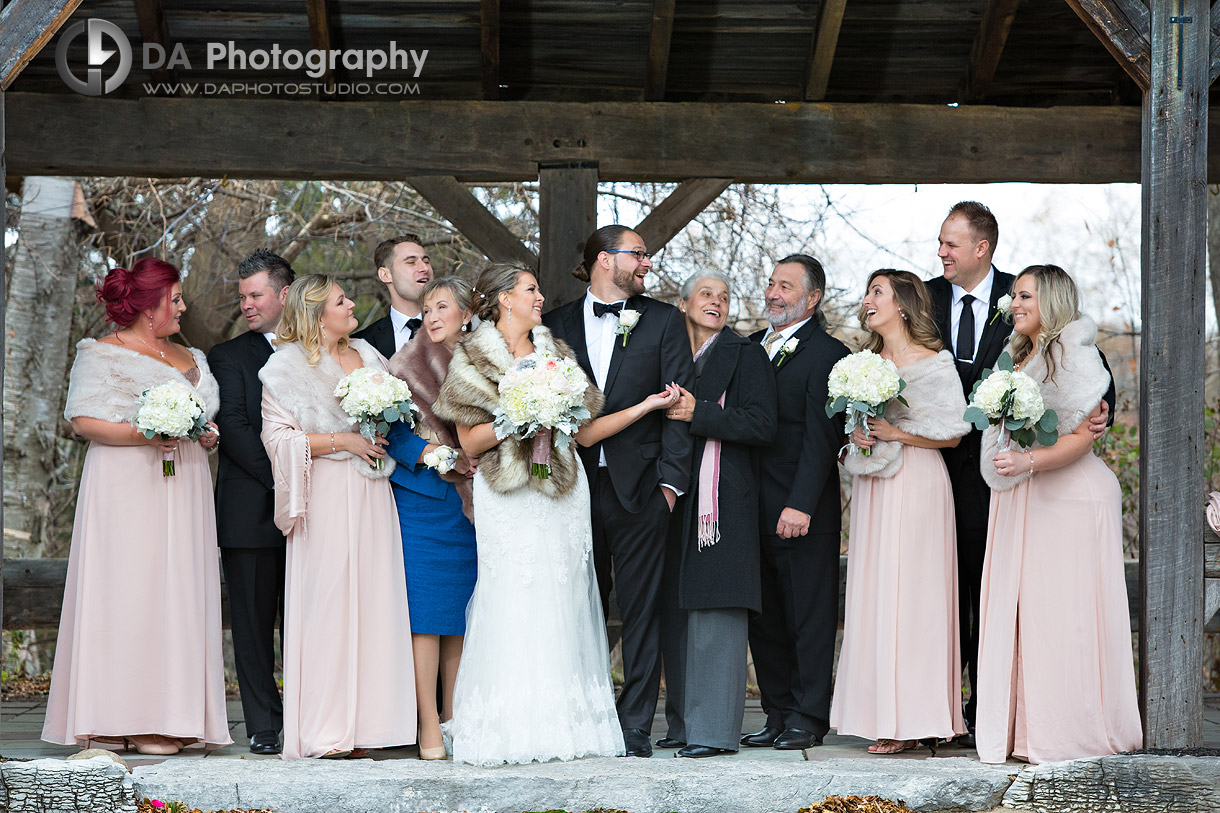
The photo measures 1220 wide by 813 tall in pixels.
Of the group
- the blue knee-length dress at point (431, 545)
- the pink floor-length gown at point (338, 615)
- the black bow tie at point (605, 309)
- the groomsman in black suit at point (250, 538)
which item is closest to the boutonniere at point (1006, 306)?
the black bow tie at point (605, 309)

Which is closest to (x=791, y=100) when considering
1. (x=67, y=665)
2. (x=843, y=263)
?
(x=67, y=665)

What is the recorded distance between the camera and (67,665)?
18.5 feet

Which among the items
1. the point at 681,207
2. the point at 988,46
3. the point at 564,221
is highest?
the point at 988,46

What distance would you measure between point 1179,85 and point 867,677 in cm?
279

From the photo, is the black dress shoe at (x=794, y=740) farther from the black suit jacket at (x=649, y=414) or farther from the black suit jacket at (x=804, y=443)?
the black suit jacket at (x=649, y=414)

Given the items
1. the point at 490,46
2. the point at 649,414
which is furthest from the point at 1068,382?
the point at 490,46

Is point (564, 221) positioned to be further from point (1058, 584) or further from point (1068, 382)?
point (1058, 584)

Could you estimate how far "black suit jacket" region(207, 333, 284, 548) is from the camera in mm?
5812

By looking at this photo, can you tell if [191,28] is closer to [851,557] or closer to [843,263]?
[851,557]

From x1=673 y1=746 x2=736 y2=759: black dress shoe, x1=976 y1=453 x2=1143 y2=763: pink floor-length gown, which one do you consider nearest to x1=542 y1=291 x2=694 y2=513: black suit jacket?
x1=673 y1=746 x2=736 y2=759: black dress shoe

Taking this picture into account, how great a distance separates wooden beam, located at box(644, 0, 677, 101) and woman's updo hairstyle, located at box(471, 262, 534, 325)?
6.51 ft

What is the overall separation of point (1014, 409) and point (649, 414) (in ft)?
4.91

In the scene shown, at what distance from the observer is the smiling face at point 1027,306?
5488 millimetres

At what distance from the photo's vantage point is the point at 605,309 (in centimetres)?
569
